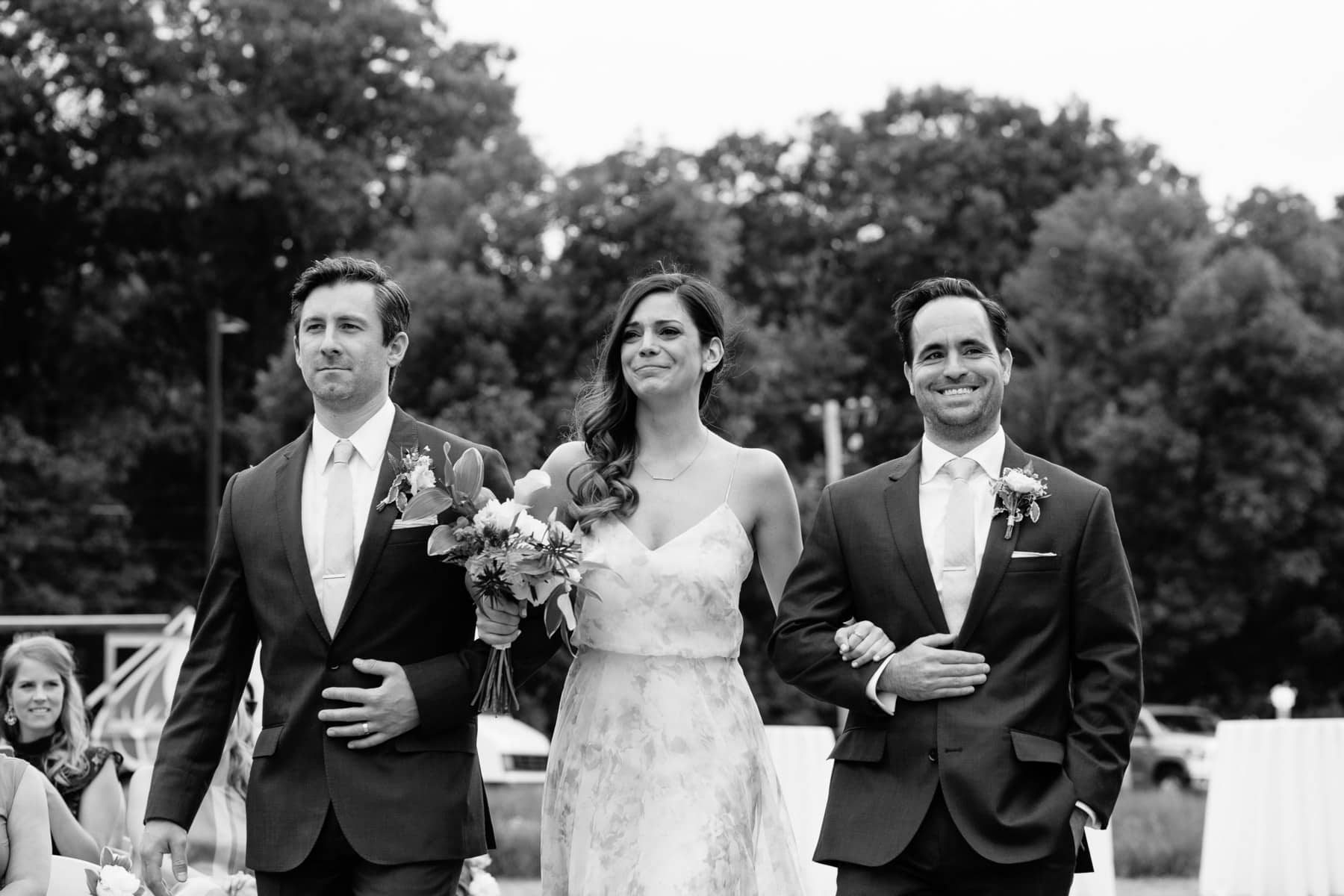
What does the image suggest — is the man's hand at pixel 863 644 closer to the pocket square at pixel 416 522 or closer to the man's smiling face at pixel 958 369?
the man's smiling face at pixel 958 369

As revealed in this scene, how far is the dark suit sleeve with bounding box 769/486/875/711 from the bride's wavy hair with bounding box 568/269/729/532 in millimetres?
680

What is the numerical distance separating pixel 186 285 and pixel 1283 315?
2047cm

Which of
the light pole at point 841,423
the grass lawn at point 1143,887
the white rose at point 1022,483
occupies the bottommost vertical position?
the grass lawn at point 1143,887

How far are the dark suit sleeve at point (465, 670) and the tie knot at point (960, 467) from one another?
4.14 ft

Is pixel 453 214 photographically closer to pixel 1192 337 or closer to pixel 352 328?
pixel 1192 337

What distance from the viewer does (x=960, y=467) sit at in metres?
4.82

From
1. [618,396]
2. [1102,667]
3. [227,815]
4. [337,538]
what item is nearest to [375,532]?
[337,538]

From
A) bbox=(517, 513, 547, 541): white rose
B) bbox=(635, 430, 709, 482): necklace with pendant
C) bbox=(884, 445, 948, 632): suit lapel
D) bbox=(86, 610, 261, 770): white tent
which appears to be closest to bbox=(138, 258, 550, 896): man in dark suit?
bbox=(517, 513, 547, 541): white rose

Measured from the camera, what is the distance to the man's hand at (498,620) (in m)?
4.50

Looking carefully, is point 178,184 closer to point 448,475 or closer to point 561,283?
point 561,283

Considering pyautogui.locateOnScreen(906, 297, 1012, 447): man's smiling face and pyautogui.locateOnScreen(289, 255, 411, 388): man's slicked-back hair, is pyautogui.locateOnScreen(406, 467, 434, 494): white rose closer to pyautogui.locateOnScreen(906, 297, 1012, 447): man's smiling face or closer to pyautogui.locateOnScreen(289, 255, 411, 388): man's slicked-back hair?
pyautogui.locateOnScreen(289, 255, 411, 388): man's slicked-back hair

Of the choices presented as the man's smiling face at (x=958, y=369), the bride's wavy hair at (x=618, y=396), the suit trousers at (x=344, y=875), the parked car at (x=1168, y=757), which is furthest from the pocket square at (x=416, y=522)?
the parked car at (x=1168, y=757)

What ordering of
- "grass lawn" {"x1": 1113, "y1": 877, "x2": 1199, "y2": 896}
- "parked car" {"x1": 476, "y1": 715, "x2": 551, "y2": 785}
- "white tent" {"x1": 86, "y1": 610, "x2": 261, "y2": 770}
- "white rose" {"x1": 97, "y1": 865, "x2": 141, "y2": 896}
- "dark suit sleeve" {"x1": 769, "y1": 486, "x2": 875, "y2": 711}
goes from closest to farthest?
"dark suit sleeve" {"x1": 769, "y1": 486, "x2": 875, "y2": 711} < "white rose" {"x1": 97, "y1": 865, "x2": 141, "y2": 896} < "grass lawn" {"x1": 1113, "y1": 877, "x2": 1199, "y2": 896} < "white tent" {"x1": 86, "y1": 610, "x2": 261, "y2": 770} < "parked car" {"x1": 476, "y1": 715, "x2": 551, "y2": 785}

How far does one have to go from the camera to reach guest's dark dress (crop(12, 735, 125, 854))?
23.3 ft
